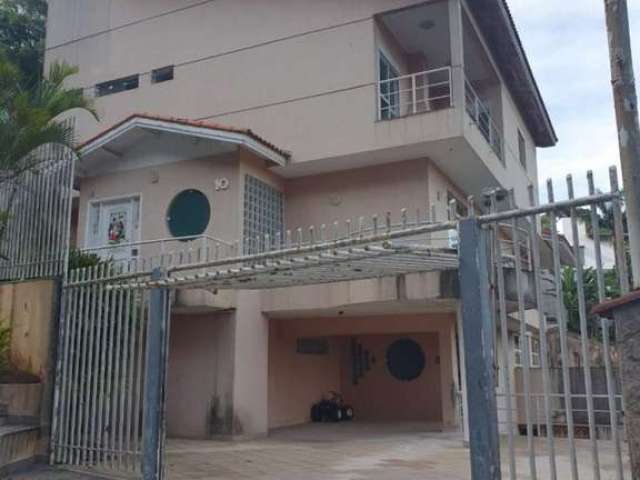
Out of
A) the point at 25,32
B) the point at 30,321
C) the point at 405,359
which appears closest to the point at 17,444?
the point at 30,321

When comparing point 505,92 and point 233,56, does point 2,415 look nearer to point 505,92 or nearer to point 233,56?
point 233,56

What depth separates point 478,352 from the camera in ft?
15.3

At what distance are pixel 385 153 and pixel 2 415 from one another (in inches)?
311

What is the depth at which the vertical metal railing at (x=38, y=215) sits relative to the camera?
873 centimetres

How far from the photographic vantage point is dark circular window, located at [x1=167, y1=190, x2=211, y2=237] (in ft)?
42.4

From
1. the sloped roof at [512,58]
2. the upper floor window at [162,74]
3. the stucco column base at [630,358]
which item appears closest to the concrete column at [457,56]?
the sloped roof at [512,58]

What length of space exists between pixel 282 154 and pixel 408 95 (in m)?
3.58

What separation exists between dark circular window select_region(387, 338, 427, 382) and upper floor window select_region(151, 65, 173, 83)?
8.66 meters

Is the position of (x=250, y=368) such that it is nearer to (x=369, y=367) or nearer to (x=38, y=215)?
(x=38, y=215)

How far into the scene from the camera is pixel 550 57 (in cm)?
545

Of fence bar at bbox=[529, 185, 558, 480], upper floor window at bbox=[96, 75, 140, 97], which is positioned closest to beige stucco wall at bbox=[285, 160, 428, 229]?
upper floor window at bbox=[96, 75, 140, 97]

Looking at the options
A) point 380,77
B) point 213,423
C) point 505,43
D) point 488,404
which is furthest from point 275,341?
point 488,404

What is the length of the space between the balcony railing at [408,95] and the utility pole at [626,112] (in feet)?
27.9

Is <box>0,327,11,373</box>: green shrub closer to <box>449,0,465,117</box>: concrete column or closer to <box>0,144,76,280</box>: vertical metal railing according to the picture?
<box>0,144,76,280</box>: vertical metal railing
